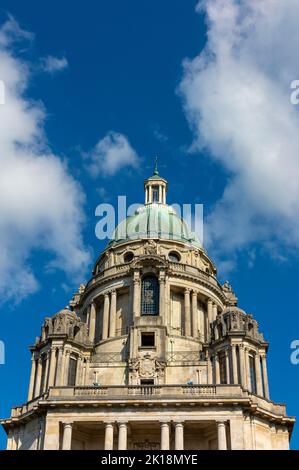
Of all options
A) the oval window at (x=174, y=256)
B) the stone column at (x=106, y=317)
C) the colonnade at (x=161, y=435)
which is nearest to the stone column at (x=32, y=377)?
the stone column at (x=106, y=317)

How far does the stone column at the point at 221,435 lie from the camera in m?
49.9

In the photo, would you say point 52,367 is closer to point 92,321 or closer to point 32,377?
point 32,377

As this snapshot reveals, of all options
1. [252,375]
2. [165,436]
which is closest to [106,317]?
[252,375]

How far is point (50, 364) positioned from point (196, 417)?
13.0m

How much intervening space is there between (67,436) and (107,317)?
17.1m

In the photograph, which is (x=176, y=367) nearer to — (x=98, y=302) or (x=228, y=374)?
(x=228, y=374)

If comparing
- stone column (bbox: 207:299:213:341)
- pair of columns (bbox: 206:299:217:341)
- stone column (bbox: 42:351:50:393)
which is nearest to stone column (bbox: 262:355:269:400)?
stone column (bbox: 207:299:213:341)

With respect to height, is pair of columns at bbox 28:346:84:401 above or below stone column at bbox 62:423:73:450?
above

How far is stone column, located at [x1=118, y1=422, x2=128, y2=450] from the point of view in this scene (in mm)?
50188

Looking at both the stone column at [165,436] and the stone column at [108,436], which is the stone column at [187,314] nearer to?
the stone column at [165,436]

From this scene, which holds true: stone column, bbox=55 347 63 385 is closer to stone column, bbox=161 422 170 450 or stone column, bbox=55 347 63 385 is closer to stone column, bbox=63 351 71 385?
stone column, bbox=63 351 71 385

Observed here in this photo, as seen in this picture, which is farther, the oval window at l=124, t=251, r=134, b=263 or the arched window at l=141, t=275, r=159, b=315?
the oval window at l=124, t=251, r=134, b=263

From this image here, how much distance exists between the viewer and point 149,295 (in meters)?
66.1
